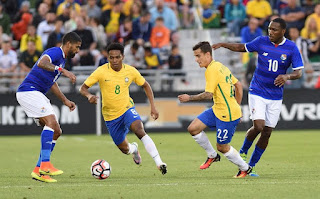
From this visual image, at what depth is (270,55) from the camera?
12.3 metres

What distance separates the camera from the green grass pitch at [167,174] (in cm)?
1002

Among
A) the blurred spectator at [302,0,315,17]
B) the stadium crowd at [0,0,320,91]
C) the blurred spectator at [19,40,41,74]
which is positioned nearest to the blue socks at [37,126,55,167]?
the stadium crowd at [0,0,320,91]

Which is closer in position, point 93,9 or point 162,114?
point 162,114

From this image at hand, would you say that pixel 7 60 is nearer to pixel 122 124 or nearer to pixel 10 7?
pixel 10 7

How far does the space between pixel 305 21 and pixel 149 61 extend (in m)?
5.23

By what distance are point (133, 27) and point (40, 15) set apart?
118 inches

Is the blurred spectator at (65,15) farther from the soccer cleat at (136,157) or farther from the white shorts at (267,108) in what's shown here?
the white shorts at (267,108)

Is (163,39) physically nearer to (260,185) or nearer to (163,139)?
(163,139)

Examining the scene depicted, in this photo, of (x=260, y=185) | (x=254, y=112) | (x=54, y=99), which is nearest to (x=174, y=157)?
(x=254, y=112)

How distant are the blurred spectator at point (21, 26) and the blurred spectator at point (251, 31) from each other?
660cm

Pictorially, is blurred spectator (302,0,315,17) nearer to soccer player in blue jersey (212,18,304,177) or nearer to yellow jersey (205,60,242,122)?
soccer player in blue jersey (212,18,304,177)

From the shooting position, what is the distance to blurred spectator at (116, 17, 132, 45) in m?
24.1

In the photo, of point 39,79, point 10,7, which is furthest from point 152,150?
point 10,7

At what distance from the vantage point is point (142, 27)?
24.2 metres
